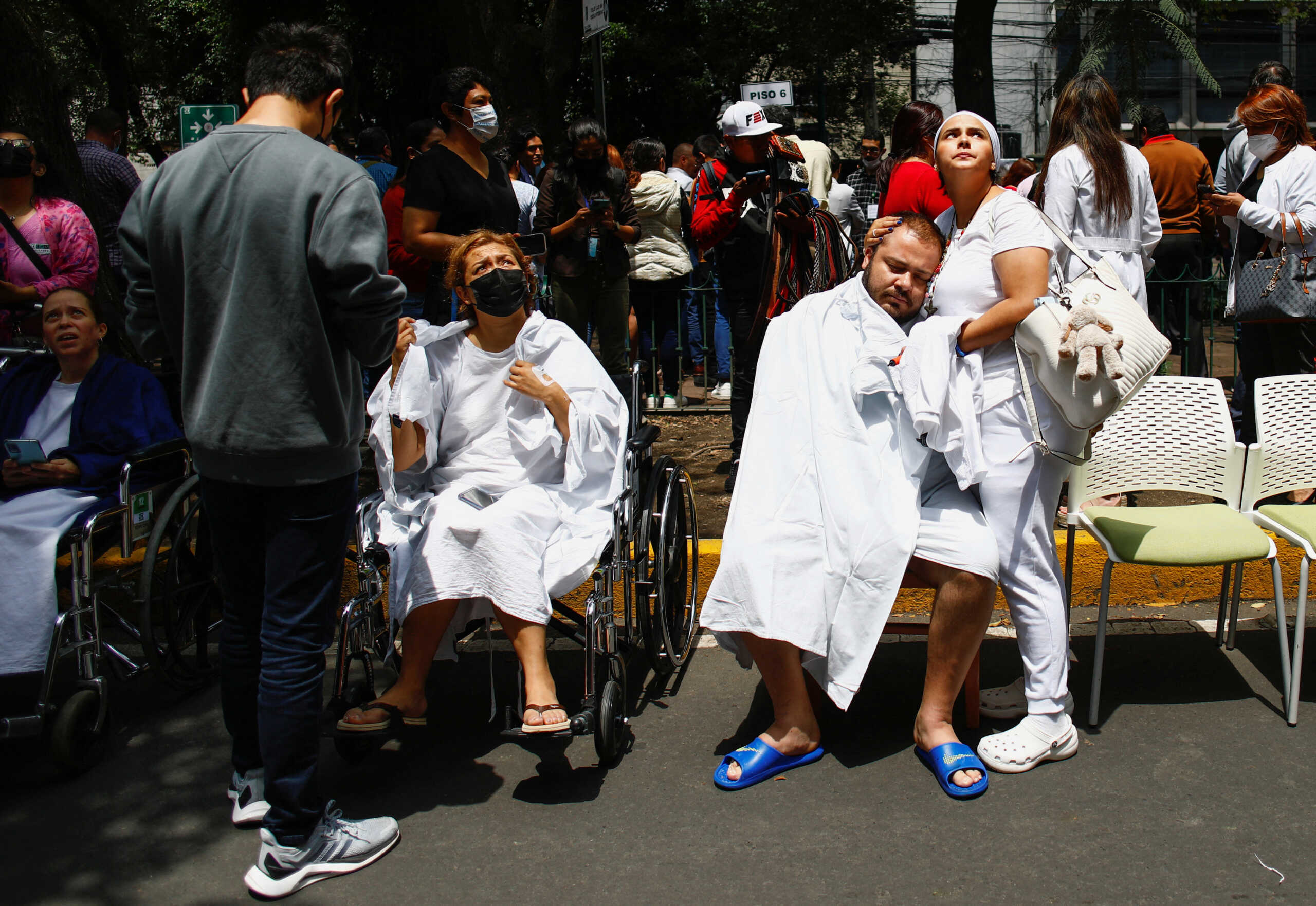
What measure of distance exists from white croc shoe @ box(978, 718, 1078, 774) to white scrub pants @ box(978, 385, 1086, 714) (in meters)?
0.07

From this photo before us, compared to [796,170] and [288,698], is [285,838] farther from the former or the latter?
[796,170]

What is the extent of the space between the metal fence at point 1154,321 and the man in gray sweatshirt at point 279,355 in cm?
423

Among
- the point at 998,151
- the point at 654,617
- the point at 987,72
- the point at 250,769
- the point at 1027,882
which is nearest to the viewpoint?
the point at 1027,882

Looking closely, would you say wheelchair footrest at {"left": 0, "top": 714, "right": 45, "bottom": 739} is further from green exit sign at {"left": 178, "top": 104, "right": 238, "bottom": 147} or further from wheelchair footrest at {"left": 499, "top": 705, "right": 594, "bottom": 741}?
green exit sign at {"left": 178, "top": 104, "right": 238, "bottom": 147}

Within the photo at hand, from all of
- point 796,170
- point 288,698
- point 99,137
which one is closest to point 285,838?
point 288,698

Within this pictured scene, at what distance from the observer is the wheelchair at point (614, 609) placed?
10.8ft

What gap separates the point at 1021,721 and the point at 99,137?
20.6 feet

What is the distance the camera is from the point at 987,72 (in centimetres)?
1523

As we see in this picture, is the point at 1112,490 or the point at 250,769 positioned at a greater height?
the point at 1112,490

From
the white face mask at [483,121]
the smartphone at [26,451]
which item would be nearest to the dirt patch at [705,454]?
the white face mask at [483,121]

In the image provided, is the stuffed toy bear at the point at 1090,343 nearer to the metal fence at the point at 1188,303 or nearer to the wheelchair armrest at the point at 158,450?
the wheelchair armrest at the point at 158,450

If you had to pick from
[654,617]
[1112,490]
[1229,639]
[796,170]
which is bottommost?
[1229,639]

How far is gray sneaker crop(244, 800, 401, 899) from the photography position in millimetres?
2756

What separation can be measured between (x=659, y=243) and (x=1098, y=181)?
3636 mm
